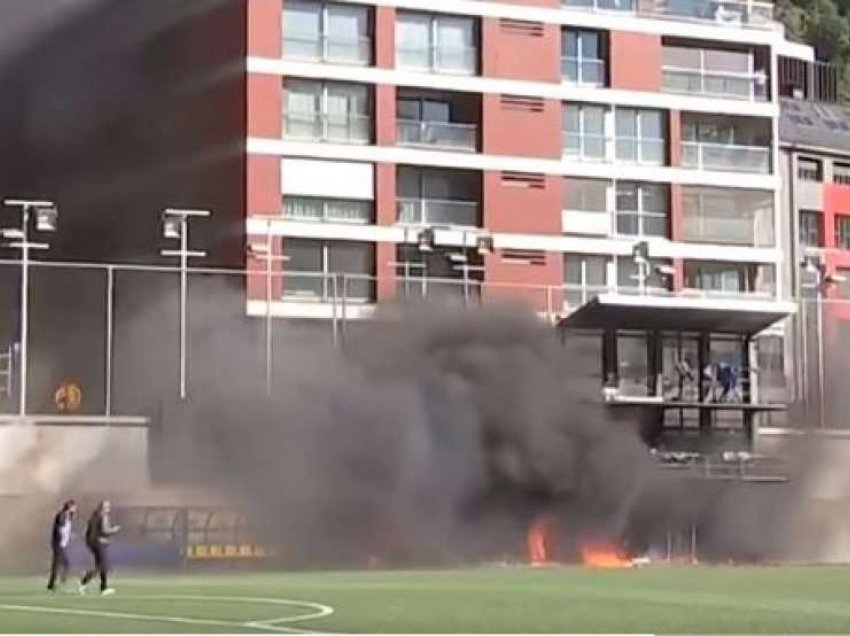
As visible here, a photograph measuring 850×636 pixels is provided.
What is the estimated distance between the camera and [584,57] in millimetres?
80688

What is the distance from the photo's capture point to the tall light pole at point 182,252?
226ft

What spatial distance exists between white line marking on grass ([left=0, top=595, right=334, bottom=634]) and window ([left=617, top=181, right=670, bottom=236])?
4626 centimetres

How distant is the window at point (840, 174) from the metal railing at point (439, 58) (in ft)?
101

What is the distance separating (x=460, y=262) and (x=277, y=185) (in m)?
8.21

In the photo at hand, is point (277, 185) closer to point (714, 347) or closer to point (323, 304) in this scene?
point (323, 304)

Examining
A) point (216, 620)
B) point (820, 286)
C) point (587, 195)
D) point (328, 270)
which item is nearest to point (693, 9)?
point (587, 195)

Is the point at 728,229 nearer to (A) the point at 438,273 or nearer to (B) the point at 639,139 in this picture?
(B) the point at 639,139

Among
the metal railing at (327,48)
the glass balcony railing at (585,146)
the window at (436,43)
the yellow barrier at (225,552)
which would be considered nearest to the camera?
the yellow barrier at (225,552)

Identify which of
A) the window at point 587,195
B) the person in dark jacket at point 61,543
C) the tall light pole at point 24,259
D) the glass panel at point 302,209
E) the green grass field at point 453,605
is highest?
the window at point 587,195

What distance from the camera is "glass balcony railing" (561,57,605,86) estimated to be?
80125mm

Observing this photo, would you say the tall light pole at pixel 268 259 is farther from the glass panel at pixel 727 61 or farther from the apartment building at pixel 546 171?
the glass panel at pixel 727 61

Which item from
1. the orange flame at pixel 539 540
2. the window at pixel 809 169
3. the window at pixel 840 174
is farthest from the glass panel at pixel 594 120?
the window at pixel 840 174

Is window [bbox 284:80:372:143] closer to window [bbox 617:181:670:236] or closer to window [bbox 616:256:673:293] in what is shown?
window [bbox 617:181:670:236]

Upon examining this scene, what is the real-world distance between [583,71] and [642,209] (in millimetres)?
6516
